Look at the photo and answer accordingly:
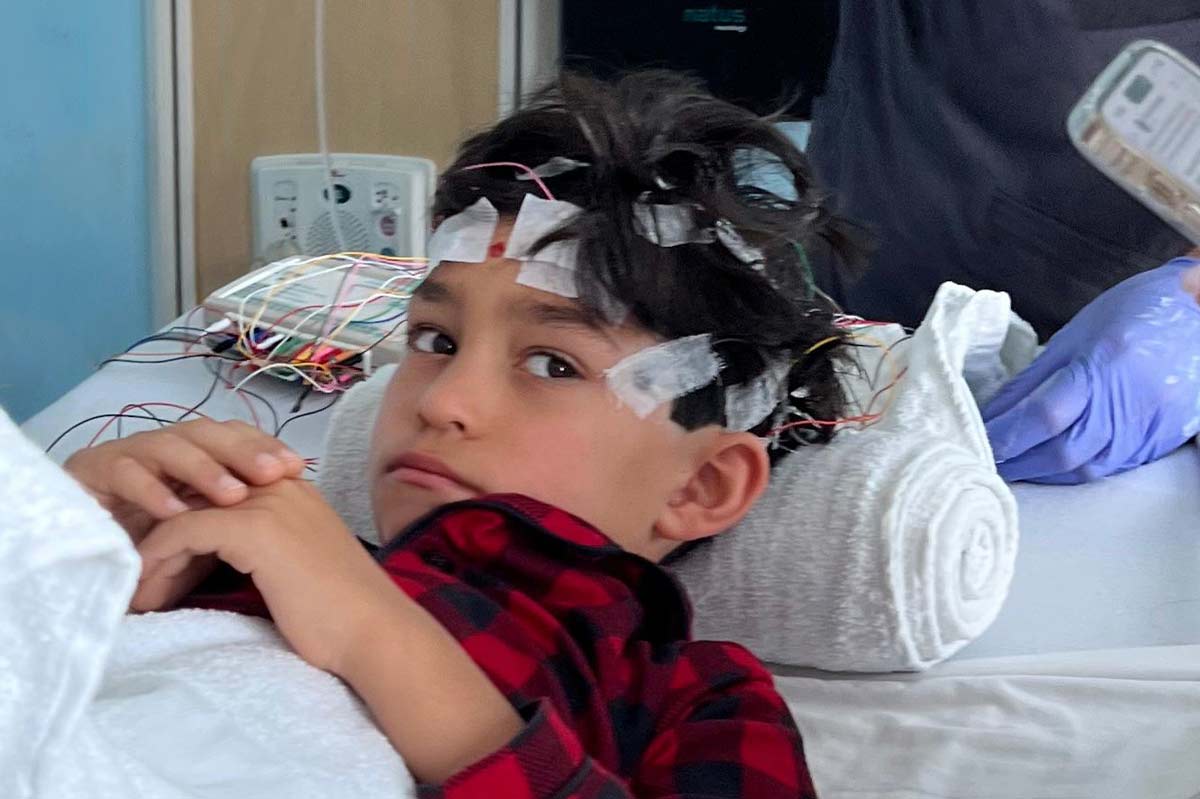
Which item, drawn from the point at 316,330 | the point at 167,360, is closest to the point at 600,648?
the point at 316,330

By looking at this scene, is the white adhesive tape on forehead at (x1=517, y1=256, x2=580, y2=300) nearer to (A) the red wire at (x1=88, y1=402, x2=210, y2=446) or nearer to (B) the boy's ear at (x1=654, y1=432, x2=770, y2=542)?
(B) the boy's ear at (x1=654, y1=432, x2=770, y2=542)

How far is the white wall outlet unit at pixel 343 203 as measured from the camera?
2.05 m

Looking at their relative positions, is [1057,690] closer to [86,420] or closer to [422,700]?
[422,700]

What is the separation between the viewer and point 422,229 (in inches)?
80.2

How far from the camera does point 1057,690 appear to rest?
2.59 feet

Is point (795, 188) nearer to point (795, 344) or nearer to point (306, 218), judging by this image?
point (795, 344)

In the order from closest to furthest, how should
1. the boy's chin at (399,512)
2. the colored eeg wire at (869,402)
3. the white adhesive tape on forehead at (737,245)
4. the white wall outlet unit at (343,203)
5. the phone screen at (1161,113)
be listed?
the phone screen at (1161,113)
the boy's chin at (399,512)
the white adhesive tape on forehead at (737,245)
the colored eeg wire at (869,402)
the white wall outlet unit at (343,203)

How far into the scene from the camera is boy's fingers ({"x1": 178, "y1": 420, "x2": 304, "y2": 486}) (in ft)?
1.99

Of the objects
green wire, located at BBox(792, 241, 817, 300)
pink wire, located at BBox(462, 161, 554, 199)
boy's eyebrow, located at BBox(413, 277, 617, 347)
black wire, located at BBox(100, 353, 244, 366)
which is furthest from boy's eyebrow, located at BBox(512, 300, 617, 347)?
black wire, located at BBox(100, 353, 244, 366)

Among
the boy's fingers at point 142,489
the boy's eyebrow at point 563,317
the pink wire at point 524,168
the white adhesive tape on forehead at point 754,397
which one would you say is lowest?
the white adhesive tape on forehead at point 754,397

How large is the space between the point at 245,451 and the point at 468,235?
0.28m

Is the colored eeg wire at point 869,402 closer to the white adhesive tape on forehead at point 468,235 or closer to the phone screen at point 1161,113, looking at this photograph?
the white adhesive tape on forehead at point 468,235

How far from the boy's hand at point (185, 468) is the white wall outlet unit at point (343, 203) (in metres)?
1.35

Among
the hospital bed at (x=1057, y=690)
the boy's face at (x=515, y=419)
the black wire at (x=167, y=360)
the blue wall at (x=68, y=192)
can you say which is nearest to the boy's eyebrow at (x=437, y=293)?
the boy's face at (x=515, y=419)
